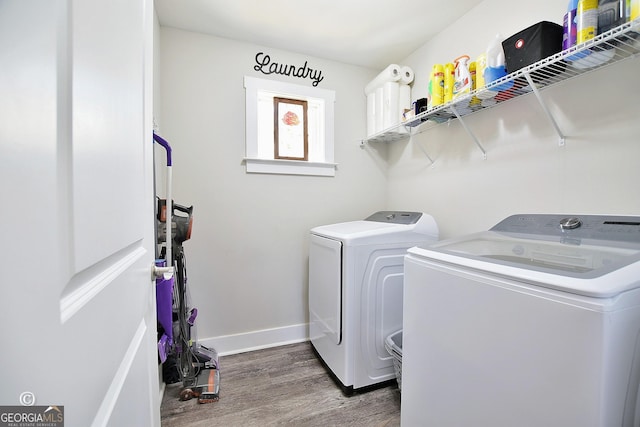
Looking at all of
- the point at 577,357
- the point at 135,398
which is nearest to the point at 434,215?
the point at 577,357

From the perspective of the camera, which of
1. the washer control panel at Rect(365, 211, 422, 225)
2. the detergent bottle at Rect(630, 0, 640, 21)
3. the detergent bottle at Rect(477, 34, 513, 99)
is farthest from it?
the washer control panel at Rect(365, 211, 422, 225)

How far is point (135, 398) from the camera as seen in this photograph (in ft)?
2.04

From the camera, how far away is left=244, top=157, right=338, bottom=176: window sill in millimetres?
2328

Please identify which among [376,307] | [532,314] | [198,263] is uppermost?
[532,314]

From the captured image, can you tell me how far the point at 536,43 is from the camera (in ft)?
4.10

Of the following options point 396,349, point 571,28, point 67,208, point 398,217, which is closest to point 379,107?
point 398,217

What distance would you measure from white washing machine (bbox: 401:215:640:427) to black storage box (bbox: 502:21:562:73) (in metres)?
0.75

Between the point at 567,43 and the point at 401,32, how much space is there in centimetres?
127

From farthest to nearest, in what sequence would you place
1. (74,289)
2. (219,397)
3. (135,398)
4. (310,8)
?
(310,8) < (219,397) < (135,398) < (74,289)

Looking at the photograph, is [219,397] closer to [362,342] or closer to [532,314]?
[362,342]

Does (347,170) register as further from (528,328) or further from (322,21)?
(528,328)

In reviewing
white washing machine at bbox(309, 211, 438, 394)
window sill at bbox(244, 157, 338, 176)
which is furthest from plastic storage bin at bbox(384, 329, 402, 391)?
window sill at bbox(244, 157, 338, 176)

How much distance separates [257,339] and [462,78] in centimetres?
243

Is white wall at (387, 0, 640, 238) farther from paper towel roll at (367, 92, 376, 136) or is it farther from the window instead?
the window
